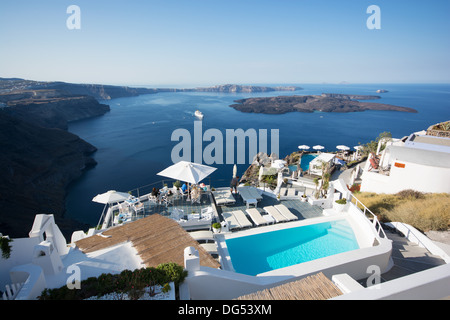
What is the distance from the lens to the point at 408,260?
6.88 meters

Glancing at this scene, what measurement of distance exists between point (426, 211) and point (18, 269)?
501 inches

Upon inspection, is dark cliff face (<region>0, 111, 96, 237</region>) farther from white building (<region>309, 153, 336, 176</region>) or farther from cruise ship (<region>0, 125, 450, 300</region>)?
white building (<region>309, 153, 336, 176</region>)

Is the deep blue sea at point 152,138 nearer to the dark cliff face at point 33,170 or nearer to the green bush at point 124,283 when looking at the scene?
the dark cliff face at point 33,170

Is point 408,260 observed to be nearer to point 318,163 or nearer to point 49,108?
point 318,163

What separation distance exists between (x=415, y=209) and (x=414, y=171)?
3707mm

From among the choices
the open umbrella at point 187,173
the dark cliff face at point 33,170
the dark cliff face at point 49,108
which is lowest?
the dark cliff face at point 33,170

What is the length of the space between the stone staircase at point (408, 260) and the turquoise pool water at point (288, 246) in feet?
3.63

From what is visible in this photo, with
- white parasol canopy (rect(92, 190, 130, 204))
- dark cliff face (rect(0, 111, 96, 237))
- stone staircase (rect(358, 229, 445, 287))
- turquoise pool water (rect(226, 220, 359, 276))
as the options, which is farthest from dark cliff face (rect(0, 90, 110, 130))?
stone staircase (rect(358, 229, 445, 287))

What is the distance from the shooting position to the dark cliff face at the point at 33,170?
2486 cm

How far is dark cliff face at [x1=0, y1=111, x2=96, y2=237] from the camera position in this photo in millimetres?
24859

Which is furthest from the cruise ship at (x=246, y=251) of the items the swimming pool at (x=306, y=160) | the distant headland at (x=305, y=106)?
the distant headland at (x=305, y=106)

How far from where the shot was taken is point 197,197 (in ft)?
33.0

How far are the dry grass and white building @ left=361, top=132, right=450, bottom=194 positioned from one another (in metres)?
0.60
